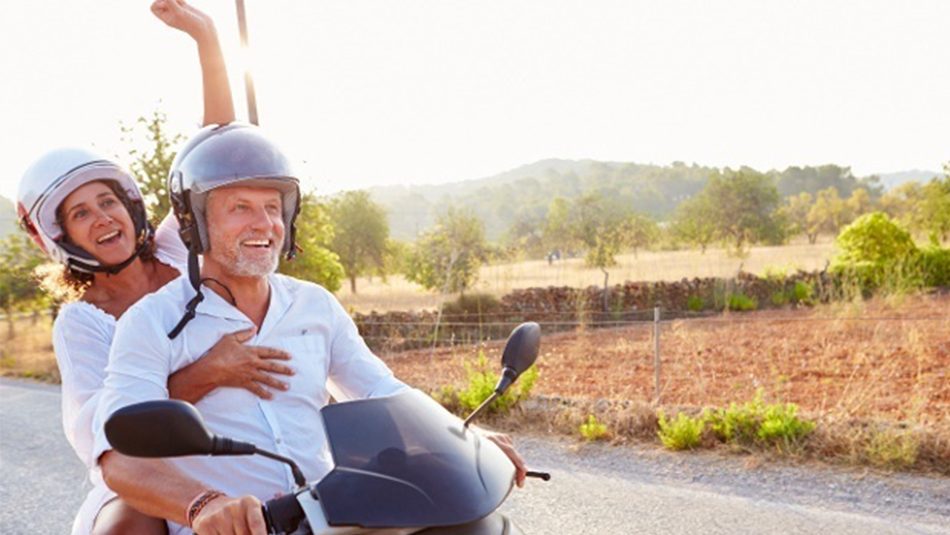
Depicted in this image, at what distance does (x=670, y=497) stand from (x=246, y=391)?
4.22 metres

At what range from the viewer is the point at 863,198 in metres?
86.9

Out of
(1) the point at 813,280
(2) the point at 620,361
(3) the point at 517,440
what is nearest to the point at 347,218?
(1) the point at 813,280

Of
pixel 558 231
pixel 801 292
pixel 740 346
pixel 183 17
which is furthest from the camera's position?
pixel 558 231

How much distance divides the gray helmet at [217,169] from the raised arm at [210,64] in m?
1.44

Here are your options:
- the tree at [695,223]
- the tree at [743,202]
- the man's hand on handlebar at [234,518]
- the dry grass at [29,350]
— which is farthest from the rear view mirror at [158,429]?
the tree at [743,202]

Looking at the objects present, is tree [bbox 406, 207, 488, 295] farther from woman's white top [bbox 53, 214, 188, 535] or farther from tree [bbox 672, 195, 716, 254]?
tree [bbox 672, 195, 716, 254]

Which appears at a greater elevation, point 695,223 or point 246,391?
point 246,391

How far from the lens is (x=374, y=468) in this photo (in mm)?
1861

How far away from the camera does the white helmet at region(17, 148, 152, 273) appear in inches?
130

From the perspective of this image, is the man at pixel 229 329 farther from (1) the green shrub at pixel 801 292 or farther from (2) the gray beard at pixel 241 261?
(1) the green shrub at pixel 801 292

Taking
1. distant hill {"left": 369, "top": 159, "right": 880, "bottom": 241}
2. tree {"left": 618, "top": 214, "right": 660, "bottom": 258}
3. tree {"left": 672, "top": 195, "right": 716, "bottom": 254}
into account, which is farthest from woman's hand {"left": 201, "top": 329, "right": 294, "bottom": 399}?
distant hill {"left": 369, "top": 159, "right": 880, "bottom": 241}

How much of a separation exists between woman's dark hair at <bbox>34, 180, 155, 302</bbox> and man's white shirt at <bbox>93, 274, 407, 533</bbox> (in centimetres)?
104

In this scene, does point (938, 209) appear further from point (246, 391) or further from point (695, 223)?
point (246, 391)

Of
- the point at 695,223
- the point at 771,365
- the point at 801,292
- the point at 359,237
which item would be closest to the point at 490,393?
the point at 771,365
